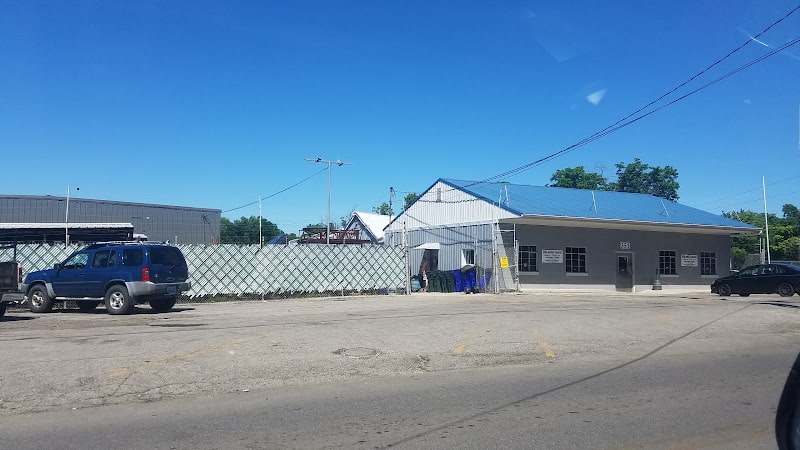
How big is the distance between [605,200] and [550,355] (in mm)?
27344

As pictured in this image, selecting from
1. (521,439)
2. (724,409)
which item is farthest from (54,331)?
(724,409)

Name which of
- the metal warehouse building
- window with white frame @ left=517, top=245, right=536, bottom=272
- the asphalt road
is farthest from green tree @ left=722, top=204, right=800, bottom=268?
the metal warehouse building

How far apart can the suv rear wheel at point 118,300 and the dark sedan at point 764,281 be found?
24636 mm

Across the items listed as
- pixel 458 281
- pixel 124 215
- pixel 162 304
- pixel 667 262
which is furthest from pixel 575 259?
pixel 124 215

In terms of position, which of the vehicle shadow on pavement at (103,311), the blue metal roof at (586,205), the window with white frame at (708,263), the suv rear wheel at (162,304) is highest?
the blue metal roof at (586,205)

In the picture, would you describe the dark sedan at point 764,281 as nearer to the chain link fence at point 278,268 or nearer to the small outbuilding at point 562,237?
the small outbuilding at point 562,237

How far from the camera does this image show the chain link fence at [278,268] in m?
21.9

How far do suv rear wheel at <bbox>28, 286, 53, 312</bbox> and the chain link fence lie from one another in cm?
297

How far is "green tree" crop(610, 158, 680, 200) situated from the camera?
76812 mm

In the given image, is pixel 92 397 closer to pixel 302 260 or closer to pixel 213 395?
pixel 213 395

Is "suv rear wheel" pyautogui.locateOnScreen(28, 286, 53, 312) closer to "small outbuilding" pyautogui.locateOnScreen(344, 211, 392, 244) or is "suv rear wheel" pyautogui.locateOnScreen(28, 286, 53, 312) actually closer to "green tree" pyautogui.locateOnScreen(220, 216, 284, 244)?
"small outbuilding" pyautogui.locateOnScreen(344, 211, 392, 244)

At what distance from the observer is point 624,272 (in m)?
32.9

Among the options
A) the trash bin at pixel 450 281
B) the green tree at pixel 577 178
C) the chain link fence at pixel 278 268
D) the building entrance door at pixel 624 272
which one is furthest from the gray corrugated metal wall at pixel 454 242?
the green tree at pixel 577 178

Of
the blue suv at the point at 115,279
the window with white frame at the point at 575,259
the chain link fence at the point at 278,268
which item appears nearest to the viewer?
the blue suv at the point at 115,279
